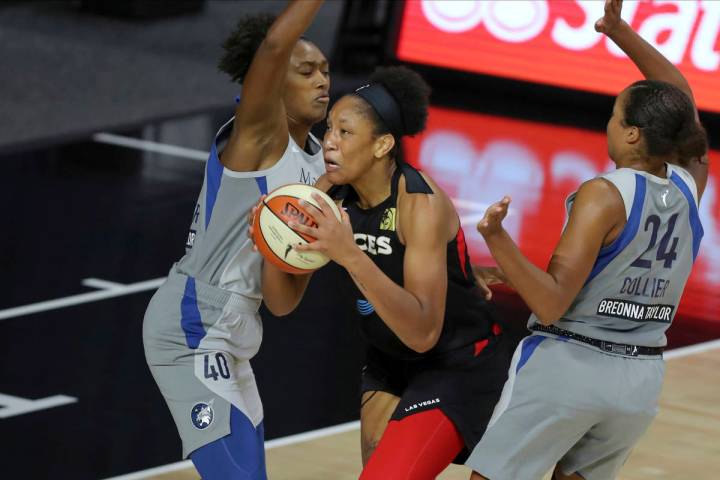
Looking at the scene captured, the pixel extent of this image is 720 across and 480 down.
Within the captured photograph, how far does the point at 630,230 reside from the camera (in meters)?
4.35

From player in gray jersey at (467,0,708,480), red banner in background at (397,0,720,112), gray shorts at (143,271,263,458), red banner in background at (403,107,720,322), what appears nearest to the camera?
player in gray jersey at (467,0,708,480)

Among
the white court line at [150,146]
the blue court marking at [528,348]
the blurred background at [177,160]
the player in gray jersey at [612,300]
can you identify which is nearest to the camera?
the player in gray jersey at [612,300]

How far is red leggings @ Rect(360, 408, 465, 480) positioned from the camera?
15.1 feet

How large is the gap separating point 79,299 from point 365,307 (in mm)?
3987

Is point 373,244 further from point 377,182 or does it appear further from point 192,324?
point 192,324

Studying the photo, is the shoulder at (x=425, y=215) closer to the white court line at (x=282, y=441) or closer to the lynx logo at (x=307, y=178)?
the lynx logo at (x=307, y=178)

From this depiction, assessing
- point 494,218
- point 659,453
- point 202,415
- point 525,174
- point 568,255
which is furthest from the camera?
point 525,174

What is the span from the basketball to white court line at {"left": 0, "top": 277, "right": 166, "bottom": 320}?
3.92 m

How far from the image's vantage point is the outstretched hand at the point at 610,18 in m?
5.00

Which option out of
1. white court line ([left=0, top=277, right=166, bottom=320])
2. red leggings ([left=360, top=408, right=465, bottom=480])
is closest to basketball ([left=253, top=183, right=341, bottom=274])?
red leggings ([left=360, top=408, right=465, bottom=480])

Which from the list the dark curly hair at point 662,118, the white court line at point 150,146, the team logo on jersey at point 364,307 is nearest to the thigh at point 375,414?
the team logo on jersey at point 364,307

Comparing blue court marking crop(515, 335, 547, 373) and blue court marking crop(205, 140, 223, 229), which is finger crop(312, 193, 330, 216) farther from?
blue court marking crop(515, 335, 547, 373)

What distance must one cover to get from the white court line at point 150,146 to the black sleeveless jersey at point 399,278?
276 inches

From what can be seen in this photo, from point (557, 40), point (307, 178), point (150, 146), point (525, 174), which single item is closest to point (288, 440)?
point (307, 178)
